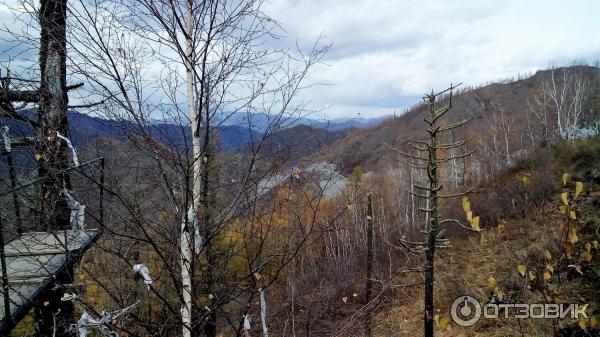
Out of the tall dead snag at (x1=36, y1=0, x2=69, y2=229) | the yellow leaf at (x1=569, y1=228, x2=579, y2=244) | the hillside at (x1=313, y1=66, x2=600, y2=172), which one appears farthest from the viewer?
the hillside at (x1=313, y1=66, x2=600, y2=172)

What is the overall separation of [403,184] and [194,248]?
38.7 meters

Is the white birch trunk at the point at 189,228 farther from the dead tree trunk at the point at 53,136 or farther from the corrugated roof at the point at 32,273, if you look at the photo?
the dead tree trunk at the point at 53,136

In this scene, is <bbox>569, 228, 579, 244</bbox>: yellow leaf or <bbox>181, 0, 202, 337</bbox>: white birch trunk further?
<bbox>181, 0, 202, 337</bbox>: white birch trunk

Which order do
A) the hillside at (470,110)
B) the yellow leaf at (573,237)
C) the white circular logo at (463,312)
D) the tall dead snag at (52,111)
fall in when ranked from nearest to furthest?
the yellow leaf at (573,237), the tall dead snag at (52,111), the white circular logo at (463,312), the hillside at (470,110)

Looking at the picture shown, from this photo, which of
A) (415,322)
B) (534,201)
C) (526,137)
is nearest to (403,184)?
(526,137)

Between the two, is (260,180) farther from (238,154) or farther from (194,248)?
(194,248)

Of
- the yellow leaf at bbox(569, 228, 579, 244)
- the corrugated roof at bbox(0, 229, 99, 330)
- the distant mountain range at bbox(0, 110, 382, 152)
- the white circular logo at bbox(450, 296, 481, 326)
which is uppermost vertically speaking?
the distant mountain range at bbox(0, 110, 382, 152)

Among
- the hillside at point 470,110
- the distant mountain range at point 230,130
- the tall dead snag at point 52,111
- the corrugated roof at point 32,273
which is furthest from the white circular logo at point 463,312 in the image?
the hillside at point 470,110

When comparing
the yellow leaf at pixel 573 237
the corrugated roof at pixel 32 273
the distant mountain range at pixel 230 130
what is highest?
the distant mountain range at pixel 230 130

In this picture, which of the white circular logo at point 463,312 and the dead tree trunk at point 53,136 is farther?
the white circular logo at point 463,312

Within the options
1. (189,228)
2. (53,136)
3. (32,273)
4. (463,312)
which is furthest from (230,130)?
(463,312)

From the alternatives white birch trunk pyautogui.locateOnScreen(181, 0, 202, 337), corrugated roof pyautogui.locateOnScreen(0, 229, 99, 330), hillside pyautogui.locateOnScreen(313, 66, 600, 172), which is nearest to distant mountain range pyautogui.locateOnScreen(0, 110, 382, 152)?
white birch trunk pyautogui.locateOnScreen(181, 0, 202, 337)

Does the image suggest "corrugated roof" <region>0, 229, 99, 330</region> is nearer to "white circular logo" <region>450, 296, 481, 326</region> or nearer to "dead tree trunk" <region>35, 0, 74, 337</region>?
"dead tree trunk" <region>35, 0, 74, 337</region>

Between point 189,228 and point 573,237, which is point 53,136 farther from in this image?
point 573,237
